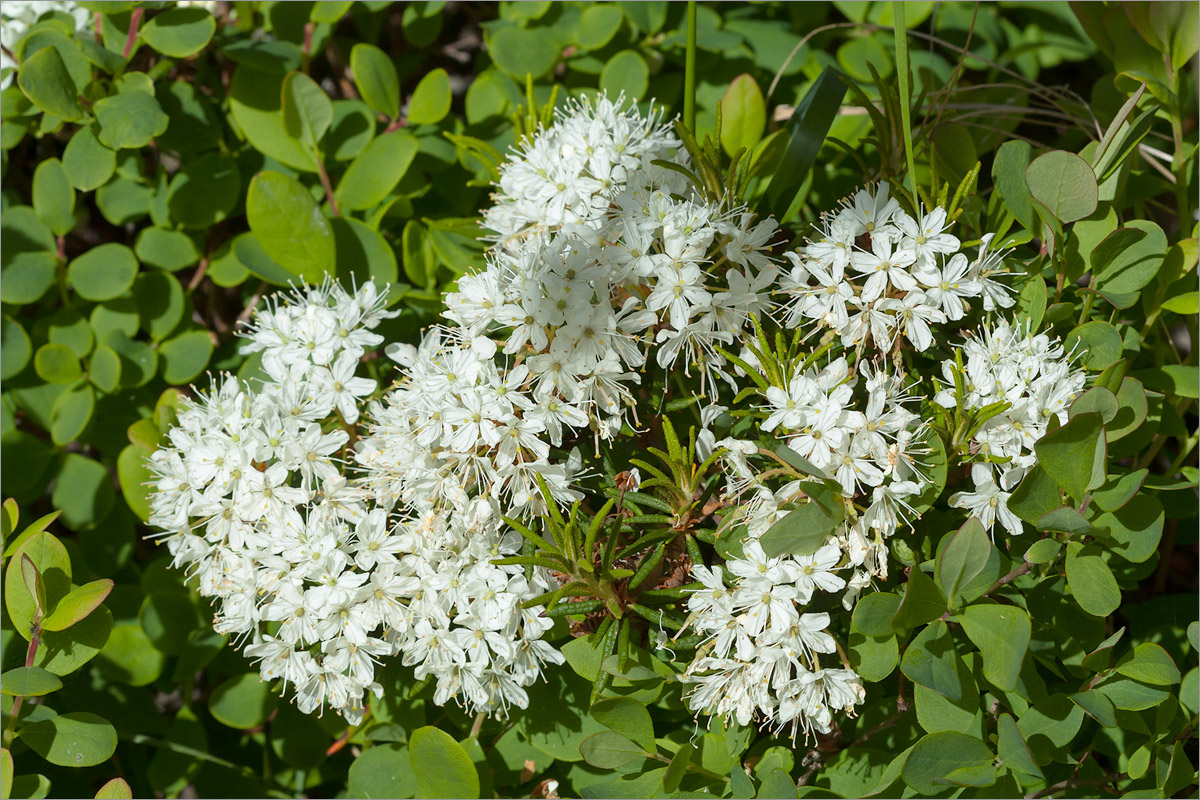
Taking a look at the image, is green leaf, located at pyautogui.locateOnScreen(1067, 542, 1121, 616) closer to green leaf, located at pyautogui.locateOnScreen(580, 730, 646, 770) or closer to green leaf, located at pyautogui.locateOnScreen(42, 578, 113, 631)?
green leaf, located at pyautogui.locateOnScreen(580, 730, 646, 770)

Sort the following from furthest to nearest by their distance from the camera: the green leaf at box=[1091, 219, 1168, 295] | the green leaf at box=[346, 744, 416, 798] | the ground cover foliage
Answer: the green leaf at box=[346, 744, 416, 798] → the green leaf at box=[1091, 219, 1168, 295] → the ground cover foliage

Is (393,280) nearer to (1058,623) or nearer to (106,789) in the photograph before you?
(106,789)

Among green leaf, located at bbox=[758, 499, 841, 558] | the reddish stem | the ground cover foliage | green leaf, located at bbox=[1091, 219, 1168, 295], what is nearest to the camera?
green leaf, located at bbox=[758, 499, 841, 558]

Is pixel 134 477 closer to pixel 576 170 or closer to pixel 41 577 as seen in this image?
pixel 41 577

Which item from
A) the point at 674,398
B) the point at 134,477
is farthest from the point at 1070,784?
the point at 134,477

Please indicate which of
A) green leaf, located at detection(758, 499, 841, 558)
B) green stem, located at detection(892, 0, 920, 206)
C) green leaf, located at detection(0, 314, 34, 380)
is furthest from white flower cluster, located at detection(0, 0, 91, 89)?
green leaf, located at detection(758, 499, 841, 558)

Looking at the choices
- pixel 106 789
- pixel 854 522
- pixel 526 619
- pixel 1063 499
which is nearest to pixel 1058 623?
pixel 1063 499
